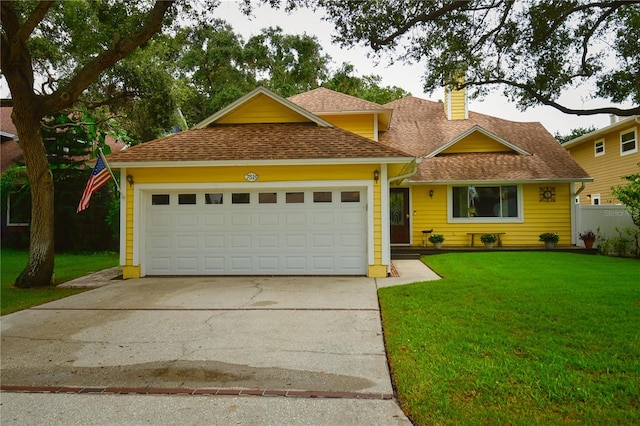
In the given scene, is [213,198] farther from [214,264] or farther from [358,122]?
[358,122]

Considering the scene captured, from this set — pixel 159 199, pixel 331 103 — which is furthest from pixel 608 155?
pixel 159 199

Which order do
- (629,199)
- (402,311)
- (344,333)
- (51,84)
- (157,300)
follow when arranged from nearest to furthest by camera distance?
(344,333) → (402,311) → (157,300) → (629,199) → (51,84)

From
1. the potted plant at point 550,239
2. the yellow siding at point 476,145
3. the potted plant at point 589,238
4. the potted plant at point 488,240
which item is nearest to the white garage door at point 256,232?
the potted plant at point 488,240

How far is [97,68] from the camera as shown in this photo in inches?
337

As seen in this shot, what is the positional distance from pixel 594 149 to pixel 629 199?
29.4 ft

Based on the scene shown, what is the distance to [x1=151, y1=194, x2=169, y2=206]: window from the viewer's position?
10.1m

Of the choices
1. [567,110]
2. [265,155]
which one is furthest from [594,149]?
[265,155]

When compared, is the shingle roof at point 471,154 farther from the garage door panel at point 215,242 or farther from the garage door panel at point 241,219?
the garage door panel at point 215,242

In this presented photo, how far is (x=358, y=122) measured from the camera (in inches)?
580

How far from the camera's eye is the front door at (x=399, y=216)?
48.6 ft

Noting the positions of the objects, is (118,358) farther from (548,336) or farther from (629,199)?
(629,199)

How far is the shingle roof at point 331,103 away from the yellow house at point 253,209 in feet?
15.1

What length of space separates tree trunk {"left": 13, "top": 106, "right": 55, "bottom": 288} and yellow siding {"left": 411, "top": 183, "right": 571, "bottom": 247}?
10.8 meters

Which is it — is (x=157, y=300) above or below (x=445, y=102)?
below
